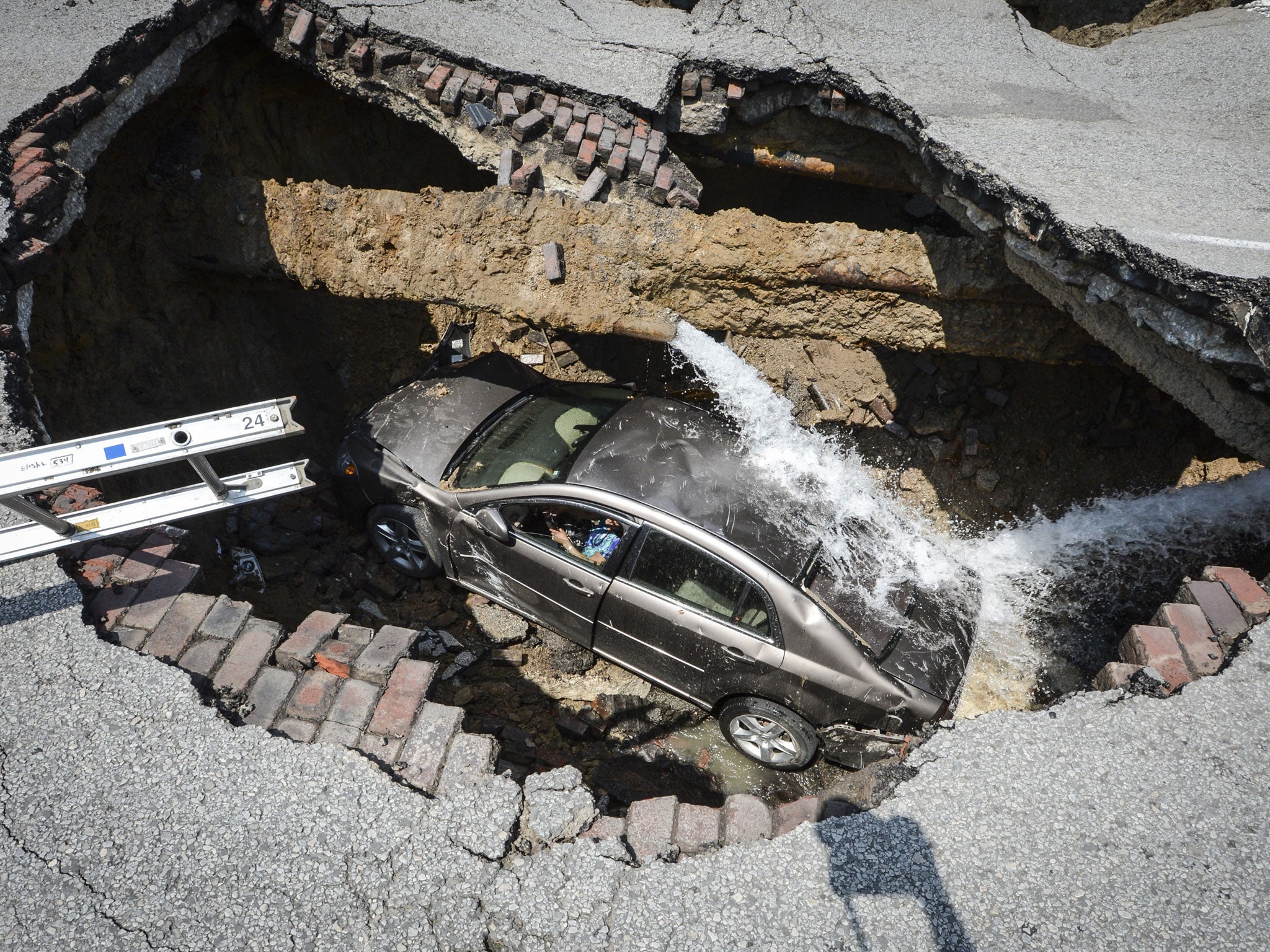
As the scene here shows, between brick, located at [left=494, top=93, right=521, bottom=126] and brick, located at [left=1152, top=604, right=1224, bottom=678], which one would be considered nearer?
brick, located at [left=1152, top=604, right=1224, bottom=678]

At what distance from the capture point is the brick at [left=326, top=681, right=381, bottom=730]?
10.2 feet

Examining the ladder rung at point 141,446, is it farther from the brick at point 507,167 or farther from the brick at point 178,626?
the brick at point 507,167

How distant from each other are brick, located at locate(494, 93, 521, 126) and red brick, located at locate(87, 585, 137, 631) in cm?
385

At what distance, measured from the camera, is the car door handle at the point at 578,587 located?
423cm

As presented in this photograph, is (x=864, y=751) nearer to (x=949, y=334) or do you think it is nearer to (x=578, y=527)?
(x=578, y=527)

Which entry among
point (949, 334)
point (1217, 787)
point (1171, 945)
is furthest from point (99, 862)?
point (949, 334)

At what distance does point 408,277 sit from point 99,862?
3.93 meters

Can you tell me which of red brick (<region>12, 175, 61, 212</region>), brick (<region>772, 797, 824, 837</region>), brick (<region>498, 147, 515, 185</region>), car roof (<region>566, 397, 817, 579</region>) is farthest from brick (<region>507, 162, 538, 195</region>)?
brick (<region>772, 797, 824, 837</region>)

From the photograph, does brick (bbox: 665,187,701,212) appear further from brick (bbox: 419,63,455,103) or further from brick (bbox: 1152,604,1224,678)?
brick (bbox: 1152,604,1224,678)

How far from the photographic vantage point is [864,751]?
3859 millimetres

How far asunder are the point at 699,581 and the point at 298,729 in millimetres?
2058

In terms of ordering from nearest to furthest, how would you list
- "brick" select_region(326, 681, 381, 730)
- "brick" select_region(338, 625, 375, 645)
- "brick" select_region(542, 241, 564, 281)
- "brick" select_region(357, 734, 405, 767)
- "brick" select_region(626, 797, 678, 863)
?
1. "brick" select_region(626, 797, 678, 863)
2. "brick" select_region(357, 734, 405, 767)
3. "brick" select_region(326, 681, 381, 730)
4. "brick" select_region(338, 625, 375, 645)
5. "brick" select_region(542, 241, 564, 281)

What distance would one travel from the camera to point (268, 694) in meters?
3.15

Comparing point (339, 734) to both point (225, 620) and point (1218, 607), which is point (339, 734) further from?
point (1218, 607)
